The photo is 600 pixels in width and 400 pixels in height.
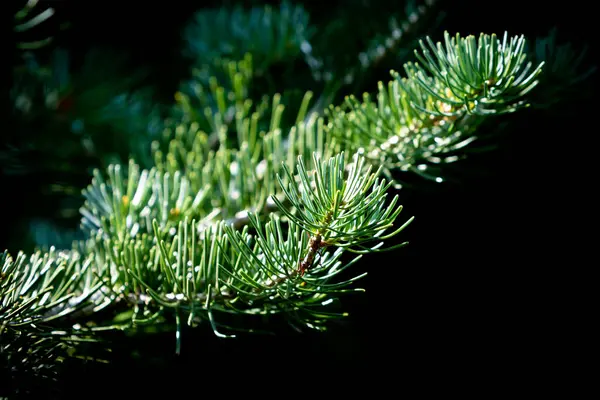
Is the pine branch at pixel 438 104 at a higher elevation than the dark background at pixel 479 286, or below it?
higher

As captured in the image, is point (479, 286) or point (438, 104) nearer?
point (438, 104)

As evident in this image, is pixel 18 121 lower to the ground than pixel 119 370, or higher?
higher

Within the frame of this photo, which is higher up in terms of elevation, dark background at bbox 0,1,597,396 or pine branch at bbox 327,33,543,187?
pine branch at bbox 327,33,543,187

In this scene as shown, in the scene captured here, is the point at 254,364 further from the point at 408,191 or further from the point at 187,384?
the point at 408,191

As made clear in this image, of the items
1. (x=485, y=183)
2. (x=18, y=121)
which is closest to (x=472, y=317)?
(x=485, y=183)

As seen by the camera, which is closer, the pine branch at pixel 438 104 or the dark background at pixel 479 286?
the pine branch at pixel 438 104

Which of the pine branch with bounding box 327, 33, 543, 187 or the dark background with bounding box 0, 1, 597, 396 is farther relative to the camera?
the dark background with bounding box 0, 1, 597, 396

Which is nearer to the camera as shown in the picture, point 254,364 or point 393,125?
point 393,125

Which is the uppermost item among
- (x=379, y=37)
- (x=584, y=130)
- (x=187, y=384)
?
(x=379, y=37)
